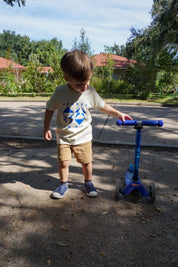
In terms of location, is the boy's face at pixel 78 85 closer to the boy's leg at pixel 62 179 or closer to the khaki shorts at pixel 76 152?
the khaki shorts at pixel 76 152

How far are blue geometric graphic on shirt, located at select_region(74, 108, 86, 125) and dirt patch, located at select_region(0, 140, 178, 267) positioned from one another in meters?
0.91

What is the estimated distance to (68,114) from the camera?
86.3 inches

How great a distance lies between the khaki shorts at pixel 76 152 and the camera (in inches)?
91.0

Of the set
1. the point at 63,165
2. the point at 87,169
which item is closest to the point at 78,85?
the point at 63,165

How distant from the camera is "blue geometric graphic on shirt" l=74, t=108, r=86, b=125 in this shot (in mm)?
2209

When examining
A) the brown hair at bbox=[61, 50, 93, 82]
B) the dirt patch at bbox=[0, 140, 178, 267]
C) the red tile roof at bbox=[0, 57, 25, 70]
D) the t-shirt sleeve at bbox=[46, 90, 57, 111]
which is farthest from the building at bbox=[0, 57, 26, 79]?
the brown hair at bbox=[61, 50, 93, 82]

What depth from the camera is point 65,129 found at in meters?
2.24

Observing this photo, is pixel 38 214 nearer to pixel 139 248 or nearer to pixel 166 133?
pixel 139 248

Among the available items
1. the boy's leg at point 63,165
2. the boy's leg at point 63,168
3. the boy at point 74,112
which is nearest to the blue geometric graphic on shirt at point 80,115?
the boy at point 74,112

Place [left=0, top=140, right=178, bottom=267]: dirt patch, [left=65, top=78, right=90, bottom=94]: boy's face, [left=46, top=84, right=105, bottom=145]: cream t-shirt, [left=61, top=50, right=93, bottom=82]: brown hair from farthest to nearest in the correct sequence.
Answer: [left=46, top=84, right=105, bottom=145]: cream t-shirt < [left=65, top=78, right=90, bottom=94]: boy's face < [left=61, top=50, right=93, bottom=82]: brown hair < [left=0, top=140, right=178, bottom=267]: dirt patch

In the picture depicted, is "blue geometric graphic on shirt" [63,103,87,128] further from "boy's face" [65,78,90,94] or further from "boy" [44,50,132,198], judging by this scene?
"boy's face" [65,78,90,94]

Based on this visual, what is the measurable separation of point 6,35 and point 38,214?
74.5 meters

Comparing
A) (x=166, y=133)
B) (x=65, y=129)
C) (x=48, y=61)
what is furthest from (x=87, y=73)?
(x=48, y=61)

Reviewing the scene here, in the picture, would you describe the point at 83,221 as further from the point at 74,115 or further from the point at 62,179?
the point at 74,115
